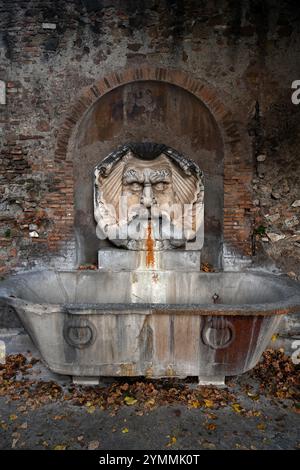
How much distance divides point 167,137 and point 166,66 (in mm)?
831

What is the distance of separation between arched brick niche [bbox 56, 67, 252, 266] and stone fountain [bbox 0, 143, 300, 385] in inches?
8.9

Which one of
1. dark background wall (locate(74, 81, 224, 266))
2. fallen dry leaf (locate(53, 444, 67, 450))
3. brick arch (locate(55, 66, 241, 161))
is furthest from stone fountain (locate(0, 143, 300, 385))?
fallen dry leaf (locate(53, 444, 67, 450))

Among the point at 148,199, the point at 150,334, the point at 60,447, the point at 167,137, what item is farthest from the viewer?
the point at 167,137

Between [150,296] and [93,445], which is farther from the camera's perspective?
[150,296]

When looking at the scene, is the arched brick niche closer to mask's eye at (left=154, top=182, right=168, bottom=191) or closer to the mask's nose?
mask's eye at (left=154, top=182, right=168, bottom=191)

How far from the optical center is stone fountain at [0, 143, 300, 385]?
122 inches

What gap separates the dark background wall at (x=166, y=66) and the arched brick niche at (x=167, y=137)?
10cm

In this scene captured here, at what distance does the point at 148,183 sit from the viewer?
176 inches

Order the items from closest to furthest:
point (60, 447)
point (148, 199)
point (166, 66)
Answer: point (60, 447)
point (166, 66)
point (148, 199)

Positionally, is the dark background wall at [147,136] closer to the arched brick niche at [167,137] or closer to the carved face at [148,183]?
the arched brick niche at [167,137]

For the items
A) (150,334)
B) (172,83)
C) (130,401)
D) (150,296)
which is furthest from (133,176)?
(130,401)

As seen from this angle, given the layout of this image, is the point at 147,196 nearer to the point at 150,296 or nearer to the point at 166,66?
the point at 150,296

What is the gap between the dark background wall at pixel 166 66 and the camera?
165 inches

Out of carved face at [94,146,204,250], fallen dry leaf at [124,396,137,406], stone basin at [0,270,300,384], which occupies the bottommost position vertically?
fallen dry leaf at [124,396,137,406]
